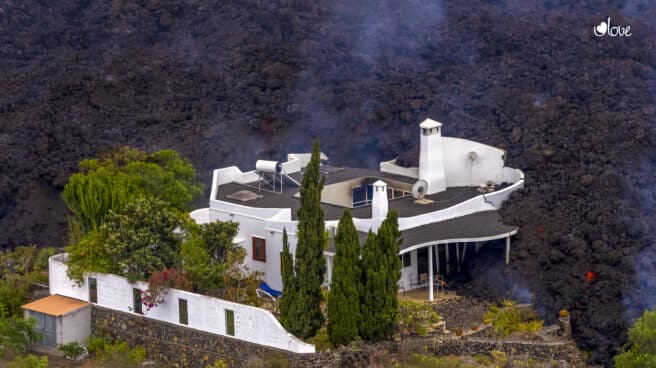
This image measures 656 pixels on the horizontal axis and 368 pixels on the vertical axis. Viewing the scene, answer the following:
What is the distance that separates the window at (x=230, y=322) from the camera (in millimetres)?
36844

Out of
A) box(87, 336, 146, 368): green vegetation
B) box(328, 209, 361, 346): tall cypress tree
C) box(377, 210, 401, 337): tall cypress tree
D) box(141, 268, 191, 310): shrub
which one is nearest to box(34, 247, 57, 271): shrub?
box(87, 336, 146, 368): green vegetation

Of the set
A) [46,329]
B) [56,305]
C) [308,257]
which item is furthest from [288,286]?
[46,329]

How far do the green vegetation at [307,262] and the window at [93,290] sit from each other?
6852mm

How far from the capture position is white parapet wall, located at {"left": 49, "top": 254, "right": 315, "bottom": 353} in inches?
1415

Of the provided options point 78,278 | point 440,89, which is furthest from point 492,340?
point 440,89

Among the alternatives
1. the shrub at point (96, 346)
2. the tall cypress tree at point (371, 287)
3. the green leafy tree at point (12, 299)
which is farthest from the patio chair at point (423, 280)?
the green leafy tree at point (12, 299)

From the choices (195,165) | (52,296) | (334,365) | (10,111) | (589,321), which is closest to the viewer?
(334,365)

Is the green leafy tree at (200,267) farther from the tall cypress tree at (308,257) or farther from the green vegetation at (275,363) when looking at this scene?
the green vegetation at (275,363)

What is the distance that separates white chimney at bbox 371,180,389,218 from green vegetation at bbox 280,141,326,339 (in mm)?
3424

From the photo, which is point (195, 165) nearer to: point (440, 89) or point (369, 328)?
point (440, 89)

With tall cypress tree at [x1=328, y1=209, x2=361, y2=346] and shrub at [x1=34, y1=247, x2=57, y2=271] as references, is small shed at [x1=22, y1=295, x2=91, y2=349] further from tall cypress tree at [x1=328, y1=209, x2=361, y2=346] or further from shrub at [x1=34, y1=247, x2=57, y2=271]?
tall cypress tree at [x1=328, y1=209, x2=361, y2=346]

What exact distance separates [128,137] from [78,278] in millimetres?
17373

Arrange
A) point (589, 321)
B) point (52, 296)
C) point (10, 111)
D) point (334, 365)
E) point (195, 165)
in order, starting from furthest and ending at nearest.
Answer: point (10, 111)
point (195, 165)
point (52, 296)
point (589, 321)
point (334, 365)

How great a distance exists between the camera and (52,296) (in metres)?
41.1
